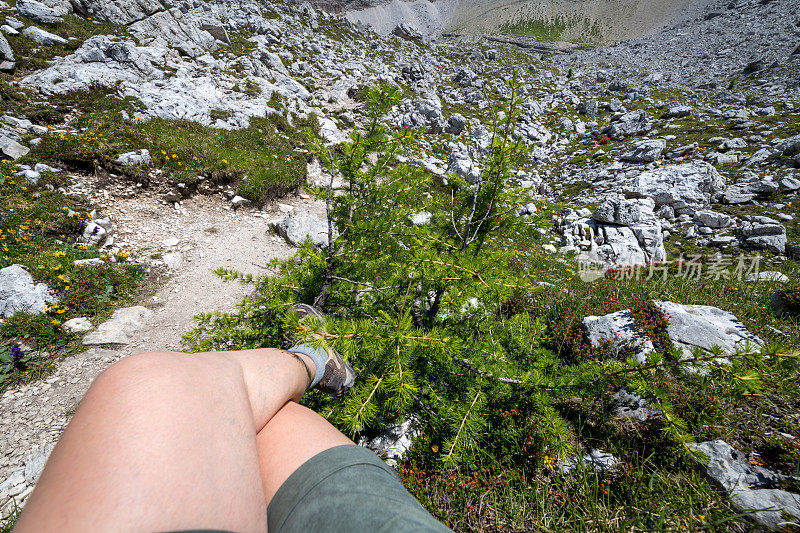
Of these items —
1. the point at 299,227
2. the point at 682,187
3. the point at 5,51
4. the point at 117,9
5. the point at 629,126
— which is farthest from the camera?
the point at 629,126

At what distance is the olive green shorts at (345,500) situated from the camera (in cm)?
113

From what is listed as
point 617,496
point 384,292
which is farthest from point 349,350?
point 617,496

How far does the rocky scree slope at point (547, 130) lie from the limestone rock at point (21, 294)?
1.70 m

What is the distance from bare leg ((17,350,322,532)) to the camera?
0.97 meters

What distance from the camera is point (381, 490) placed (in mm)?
1336

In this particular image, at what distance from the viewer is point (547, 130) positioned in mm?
24906

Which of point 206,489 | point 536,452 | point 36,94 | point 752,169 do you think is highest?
point 752,169

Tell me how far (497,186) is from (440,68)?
1767 inches

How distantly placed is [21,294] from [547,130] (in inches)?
1205

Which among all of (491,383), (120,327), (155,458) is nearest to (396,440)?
(491,383)

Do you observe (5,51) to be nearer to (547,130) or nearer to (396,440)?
(396,440)

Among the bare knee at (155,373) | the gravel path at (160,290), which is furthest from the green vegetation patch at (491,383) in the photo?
the gravel path at (160,290)

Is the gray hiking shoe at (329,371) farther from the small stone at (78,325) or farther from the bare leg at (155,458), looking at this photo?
the small stone at (78,325)

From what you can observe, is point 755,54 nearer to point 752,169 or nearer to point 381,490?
point 752,169
